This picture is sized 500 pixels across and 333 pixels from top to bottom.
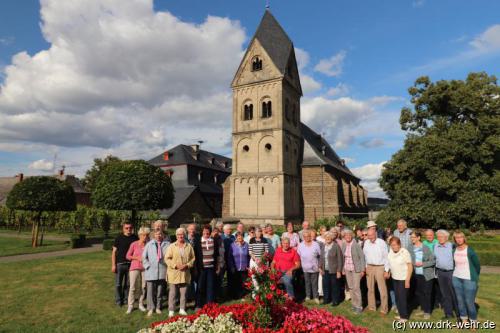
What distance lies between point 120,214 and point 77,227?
4.33m

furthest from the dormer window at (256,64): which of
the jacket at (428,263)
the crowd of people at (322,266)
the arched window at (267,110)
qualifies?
the jacket at (428,263)

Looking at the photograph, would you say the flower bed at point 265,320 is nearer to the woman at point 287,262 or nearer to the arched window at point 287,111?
the woman at point 287,262

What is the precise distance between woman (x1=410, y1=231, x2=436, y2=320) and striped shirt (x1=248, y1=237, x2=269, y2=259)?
3619 mm

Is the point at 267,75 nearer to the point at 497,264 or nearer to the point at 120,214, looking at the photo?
the point at 120,214

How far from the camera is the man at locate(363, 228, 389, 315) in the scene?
284 inches

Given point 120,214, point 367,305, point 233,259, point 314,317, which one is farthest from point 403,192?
point 120,214

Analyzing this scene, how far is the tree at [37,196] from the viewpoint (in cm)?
1916

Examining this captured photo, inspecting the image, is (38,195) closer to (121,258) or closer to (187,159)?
(121,258)

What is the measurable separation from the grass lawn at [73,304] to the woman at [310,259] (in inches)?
32.8

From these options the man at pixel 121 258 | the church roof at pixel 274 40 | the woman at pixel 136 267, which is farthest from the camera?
the church roof at pixel 274 40

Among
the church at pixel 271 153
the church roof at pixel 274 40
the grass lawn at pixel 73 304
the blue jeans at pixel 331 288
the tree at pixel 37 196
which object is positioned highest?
the church roof at pixel 274 40

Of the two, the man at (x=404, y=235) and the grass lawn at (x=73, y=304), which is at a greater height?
the man at (x=404, y=235)

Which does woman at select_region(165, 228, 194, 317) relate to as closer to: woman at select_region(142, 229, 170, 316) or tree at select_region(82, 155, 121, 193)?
woman at select_region(142, 229, 170, 316)

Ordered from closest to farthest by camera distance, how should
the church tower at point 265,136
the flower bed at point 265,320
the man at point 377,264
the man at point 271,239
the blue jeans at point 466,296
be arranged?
the flower bed at point 265,320, the blue jeans at point 466,296, the man at point 377,264, the man at point 271,239, the church tower at point 265,136
